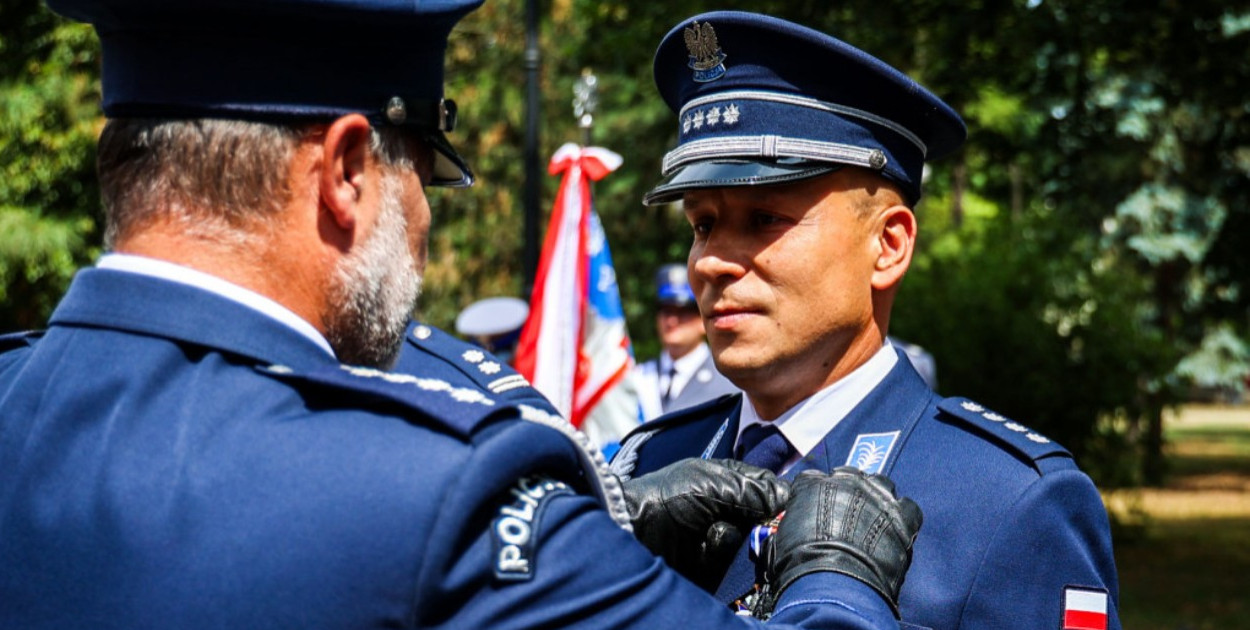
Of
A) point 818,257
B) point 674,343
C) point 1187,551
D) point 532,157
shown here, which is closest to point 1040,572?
point 818,257

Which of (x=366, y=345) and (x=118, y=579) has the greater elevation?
(x=366, y=345)

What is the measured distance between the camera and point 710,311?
2.77 meters

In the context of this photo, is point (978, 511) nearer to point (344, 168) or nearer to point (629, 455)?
point (629, 455)

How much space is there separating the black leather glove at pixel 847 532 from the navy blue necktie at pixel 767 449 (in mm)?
549

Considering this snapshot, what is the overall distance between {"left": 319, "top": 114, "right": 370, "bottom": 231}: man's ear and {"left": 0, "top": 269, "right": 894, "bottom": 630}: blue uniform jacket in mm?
171

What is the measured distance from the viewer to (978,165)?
55.5ft

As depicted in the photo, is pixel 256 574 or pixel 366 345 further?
pixel 366 345

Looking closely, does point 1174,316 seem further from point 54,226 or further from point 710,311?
point 710,311

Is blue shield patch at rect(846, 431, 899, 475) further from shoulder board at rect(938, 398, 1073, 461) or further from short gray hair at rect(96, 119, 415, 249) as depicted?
short gray hair at rect(96, 119, 415, 249)

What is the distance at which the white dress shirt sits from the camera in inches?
70.7

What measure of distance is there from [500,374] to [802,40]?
2.96 ft

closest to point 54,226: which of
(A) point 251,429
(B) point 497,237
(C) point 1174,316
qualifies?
(B) point 497,237

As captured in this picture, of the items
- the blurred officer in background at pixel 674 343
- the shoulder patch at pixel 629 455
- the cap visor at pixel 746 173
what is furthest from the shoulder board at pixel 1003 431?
the blurred officer in background at pixel 674 343

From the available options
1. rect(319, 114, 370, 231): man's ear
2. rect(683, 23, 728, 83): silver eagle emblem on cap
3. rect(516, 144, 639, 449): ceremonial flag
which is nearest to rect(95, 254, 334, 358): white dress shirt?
rect(319, 114, 370, 231): man's ear
